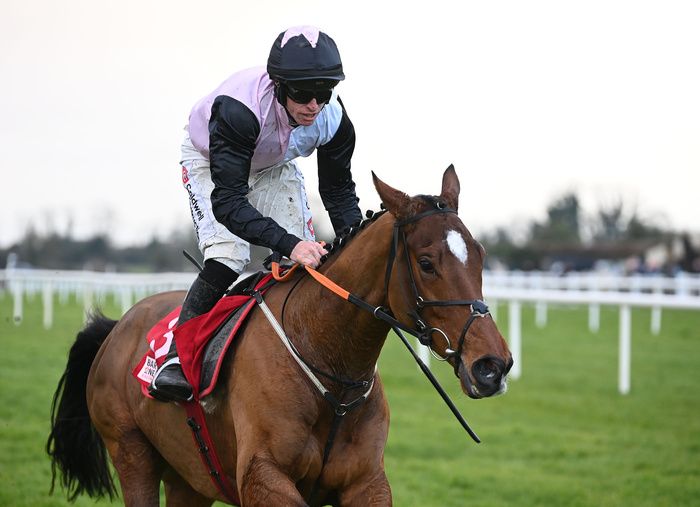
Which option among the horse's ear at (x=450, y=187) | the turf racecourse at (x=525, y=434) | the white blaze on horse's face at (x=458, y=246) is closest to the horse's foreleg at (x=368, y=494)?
the turf racecourse at (x=525, y=434)

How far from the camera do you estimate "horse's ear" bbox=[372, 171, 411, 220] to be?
12.0 ft

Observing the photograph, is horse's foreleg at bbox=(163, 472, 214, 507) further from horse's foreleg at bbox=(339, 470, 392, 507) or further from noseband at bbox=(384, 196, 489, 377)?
noseband at bbox=(384, 196, 489, 377)

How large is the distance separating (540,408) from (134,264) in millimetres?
23925

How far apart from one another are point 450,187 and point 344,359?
847 millimetres

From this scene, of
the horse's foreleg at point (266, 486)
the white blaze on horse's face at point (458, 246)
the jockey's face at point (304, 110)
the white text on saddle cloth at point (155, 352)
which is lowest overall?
the horse's foreleg at point (266, 486)

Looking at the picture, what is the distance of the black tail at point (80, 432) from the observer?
5.76 metres

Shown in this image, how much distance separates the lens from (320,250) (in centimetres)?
402

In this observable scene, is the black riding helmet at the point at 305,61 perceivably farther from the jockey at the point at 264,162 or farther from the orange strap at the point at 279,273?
the orange strap at the point at 279,273

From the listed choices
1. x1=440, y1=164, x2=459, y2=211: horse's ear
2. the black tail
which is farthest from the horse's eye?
the black tail

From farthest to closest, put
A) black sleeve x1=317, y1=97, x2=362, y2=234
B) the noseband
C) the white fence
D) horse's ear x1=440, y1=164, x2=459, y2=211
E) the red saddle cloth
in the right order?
the white fence → black sleeve x1=317, y1=97, x2=362, y2=234 → the red saddle cloth → horse's ear x1=440, y1=164, x2=459, y2=211 → the noseband

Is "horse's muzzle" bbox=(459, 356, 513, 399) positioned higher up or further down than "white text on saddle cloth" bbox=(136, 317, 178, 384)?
higher up

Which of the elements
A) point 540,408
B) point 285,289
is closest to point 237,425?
point 285,289

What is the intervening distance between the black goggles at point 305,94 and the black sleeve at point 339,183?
628 millimetres

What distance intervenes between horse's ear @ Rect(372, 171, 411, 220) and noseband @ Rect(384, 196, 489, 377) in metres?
0.04
